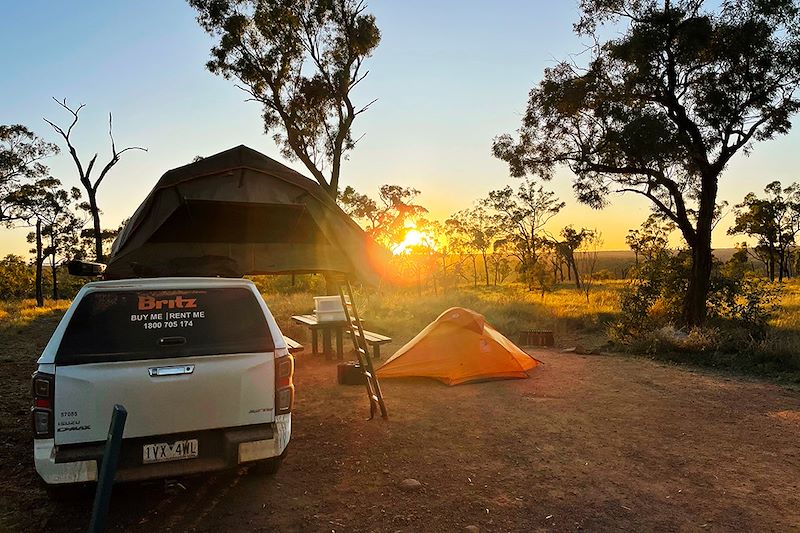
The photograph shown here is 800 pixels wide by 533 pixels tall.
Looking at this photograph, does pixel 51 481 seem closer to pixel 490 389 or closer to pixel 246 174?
pixel 246 174

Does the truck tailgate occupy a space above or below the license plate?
above

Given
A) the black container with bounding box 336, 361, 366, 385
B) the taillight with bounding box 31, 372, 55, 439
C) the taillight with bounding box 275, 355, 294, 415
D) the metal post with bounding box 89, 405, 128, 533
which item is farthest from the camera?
the black container with bounding box 336, 361, 366, 385

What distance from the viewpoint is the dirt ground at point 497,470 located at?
3865 mm

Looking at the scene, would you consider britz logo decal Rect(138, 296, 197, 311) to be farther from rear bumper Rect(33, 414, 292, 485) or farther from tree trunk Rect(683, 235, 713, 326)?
tree trunk Rect(683, 235, 713, 326)

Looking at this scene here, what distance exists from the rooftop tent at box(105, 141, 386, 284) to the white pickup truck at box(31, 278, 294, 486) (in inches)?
75.6

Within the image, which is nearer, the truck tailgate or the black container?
the truck tailgate

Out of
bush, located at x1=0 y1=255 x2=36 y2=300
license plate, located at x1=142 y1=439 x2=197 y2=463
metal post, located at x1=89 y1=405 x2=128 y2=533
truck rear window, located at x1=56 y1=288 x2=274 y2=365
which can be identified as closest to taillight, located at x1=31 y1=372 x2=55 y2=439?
truck rear window, located at x1=56 y1=288 x2=274 y2=365

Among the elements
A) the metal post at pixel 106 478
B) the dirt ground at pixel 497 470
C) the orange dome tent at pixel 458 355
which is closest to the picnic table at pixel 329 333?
the orange dome tent at pixel 458 355

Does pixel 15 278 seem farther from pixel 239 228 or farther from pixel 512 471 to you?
pixel 512 471

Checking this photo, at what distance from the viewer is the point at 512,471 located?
4.83 meters

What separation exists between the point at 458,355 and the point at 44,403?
6.14 m

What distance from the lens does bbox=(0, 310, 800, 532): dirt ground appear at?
3.87 meters

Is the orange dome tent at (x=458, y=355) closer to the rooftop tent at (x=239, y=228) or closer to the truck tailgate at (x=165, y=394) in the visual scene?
the rooftop tent at (x=239, y=228)

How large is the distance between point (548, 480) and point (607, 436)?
1.57m
